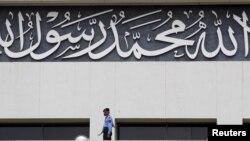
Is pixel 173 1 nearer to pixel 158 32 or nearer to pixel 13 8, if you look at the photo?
pixel 158 32

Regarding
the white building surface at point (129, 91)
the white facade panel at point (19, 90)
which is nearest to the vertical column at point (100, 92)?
the white building surface at point (129, 91)

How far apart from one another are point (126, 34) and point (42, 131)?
347cm

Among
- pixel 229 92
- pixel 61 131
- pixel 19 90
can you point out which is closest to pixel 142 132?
pixel 61 131

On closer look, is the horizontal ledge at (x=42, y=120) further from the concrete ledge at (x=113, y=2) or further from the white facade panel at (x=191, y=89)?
the concrete ledge at (x=113, y=2)

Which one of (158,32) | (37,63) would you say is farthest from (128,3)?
(37,63)

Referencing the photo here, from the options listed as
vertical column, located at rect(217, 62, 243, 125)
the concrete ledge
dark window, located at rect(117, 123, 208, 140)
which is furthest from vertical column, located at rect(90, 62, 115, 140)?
vertical column, located at rect(217, 62, 243, 125)

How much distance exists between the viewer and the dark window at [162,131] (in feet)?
94.3

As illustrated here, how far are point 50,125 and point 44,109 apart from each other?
2.77ft

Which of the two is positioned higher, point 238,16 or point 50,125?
point 238,16

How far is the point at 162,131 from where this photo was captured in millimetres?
28734

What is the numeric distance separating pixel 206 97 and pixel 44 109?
13.9 feet

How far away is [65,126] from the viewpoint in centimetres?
2912

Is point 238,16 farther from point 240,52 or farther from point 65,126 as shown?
point 65,126

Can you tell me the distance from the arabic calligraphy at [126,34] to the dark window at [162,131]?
6.01 ft
